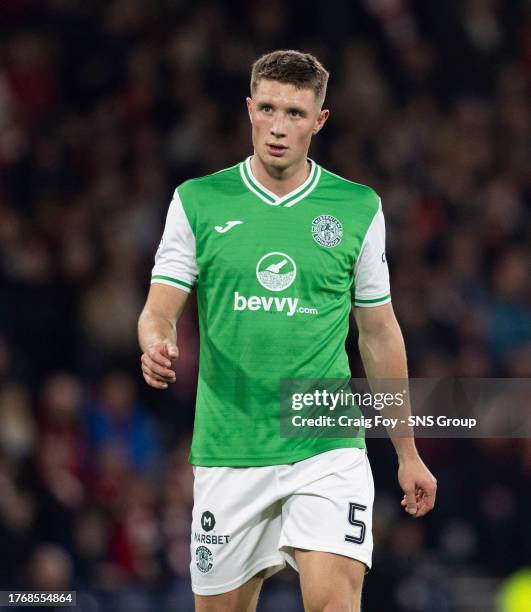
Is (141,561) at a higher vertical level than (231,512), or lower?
lower

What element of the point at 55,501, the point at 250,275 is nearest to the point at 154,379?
the point at 250,275

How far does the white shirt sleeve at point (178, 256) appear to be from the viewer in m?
5.05

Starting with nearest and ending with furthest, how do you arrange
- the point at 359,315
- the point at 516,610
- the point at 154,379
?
the point at 154,379 < the point at 359,315 < the point at 516,610

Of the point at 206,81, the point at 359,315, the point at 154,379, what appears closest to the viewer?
the point at 154,379

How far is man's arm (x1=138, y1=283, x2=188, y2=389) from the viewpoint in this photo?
441cm

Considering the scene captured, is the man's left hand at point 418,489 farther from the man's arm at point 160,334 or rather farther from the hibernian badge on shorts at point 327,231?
the man's arm at point 160,334

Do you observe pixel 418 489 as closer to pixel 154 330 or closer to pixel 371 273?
pixel 371 273

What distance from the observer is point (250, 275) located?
4953mm

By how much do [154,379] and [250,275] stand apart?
2.33 ft

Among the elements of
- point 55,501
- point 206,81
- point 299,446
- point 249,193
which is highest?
point 206,81

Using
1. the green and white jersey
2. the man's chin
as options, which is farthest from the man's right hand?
the man's chin

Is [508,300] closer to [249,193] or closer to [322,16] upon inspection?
[322,16]

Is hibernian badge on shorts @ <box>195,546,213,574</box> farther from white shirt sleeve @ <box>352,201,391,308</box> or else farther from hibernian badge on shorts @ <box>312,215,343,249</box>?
hibernian badge on shorts @ <box>312,215,343,249</box>

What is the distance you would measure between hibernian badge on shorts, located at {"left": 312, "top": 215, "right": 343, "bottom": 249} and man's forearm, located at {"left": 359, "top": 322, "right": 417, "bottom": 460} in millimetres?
412
